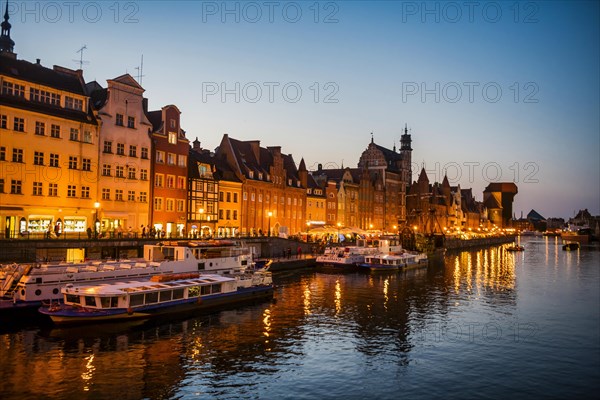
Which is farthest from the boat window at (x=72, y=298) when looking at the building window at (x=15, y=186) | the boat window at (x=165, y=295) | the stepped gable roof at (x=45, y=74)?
the stepped gable roof at (x=45, y=74)

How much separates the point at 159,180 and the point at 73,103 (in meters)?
16.3

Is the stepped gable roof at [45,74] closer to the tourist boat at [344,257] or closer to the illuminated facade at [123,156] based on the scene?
the illuminated facade at [123,156]

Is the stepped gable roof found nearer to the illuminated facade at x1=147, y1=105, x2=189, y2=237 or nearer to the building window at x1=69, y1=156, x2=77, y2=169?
the building window at x1=69, y1=156, x2=77, y2=169

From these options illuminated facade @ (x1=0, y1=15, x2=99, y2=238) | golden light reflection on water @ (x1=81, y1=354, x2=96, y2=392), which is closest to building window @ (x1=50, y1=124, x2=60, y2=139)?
illuminated facade @ (x1=0, y1=15, x2=99, y2=238)

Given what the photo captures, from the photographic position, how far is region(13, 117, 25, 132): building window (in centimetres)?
5644

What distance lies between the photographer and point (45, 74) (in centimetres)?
6216

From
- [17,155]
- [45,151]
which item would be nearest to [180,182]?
[45,151]

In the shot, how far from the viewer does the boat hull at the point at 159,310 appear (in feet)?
120

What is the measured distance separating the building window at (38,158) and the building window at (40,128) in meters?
2.10

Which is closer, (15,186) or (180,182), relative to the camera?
(15,186)

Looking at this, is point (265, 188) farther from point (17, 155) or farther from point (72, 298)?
point (72, 298)

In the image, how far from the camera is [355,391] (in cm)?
2680

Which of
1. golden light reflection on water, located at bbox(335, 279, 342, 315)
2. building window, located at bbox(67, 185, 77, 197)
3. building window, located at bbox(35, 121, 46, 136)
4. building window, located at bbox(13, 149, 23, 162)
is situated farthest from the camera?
building window, located at bbox(67, 185, 77, 197)

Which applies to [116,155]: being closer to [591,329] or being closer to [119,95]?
[119,95]
